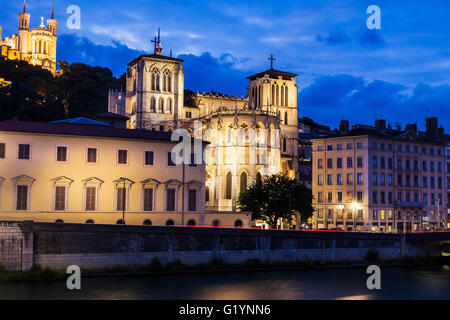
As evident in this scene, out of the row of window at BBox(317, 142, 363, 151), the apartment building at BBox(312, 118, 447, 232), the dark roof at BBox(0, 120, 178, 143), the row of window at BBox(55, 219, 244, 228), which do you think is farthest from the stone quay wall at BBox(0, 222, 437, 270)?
the row of window at BBox(317, 142, 363, 151)

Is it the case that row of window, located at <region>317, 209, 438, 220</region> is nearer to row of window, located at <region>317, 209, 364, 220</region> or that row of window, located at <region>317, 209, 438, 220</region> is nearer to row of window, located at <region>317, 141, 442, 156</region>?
row of window, located at <region>317, 209, 364, 220</region>

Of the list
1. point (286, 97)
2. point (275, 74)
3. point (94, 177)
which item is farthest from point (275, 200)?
point (275, 74)

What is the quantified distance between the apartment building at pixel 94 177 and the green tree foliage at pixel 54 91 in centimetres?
5312

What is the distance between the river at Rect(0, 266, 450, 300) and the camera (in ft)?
112

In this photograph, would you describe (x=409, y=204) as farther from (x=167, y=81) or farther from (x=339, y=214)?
(x=167, y=81)

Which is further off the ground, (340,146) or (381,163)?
(340,146)

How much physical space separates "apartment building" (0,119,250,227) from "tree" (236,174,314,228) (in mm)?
12881

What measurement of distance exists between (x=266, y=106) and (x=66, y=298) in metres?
69.9

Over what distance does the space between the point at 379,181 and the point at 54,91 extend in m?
77.5

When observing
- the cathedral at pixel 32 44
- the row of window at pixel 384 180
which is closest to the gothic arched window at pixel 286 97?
the row of window at pixel 384 180

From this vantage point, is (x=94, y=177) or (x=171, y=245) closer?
(x=171, y=245)

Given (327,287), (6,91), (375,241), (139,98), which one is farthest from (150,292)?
(6,91)

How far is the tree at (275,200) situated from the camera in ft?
205

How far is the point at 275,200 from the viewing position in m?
62.7
